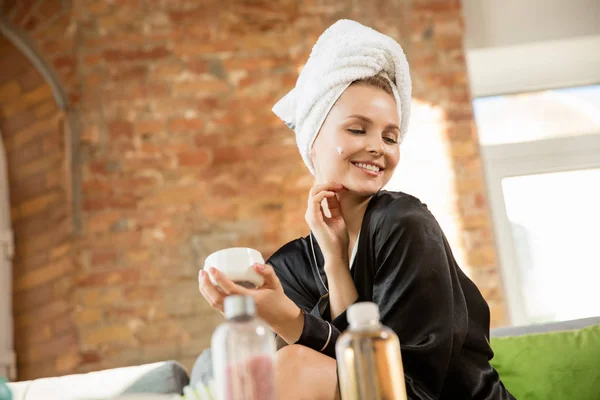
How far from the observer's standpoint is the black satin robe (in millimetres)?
1239

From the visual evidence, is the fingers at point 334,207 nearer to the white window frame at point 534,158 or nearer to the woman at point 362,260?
the woman at point 362,260

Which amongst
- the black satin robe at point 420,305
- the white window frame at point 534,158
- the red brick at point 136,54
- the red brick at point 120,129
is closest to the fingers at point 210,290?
the black satin robe at point 420,305

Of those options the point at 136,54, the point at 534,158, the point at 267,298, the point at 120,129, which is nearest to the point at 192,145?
the point at 120,129

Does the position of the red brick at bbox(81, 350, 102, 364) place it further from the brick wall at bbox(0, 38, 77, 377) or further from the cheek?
the cheek

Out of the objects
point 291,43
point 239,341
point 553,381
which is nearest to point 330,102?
point 239,341

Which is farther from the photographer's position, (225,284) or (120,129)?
(120,129)

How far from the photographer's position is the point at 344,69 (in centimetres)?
157

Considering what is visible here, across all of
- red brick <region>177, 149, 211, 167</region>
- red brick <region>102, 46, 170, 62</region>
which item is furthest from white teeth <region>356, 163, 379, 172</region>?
red brick <region>102, 46, 170, 62</region>

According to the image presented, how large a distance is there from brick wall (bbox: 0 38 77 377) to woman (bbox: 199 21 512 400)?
5.93 ft

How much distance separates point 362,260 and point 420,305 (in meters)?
0.22

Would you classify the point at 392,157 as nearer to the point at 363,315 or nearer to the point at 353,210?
the point at 353,210

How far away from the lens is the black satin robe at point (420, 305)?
4.07 feet

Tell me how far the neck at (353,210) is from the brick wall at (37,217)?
6.63ft

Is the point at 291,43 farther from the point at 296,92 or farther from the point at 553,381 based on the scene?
the point at 553,381
